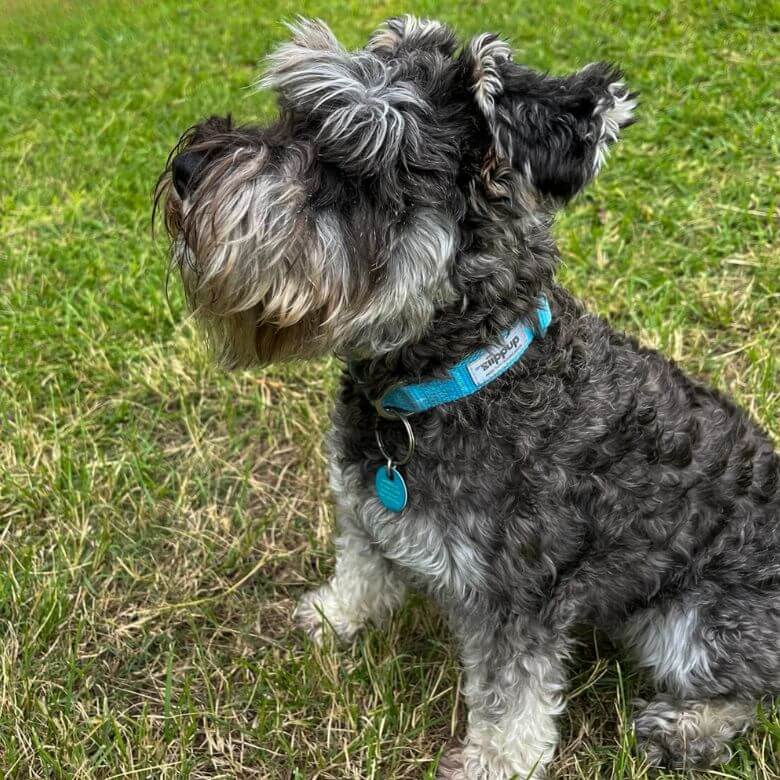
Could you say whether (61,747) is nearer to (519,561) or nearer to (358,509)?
(358,509)

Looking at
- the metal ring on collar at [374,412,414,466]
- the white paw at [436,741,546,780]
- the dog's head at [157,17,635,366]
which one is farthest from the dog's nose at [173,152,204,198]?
the white paw at [436,741,546,780]

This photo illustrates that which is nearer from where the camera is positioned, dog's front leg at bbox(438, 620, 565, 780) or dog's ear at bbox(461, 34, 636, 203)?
dog's ear at bbox(461, 34, 636, 203)

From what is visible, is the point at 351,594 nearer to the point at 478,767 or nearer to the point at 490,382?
the point at 478,767

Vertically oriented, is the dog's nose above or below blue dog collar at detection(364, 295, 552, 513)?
above

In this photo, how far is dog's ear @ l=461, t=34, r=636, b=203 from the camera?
2.32m

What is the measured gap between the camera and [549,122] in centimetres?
232

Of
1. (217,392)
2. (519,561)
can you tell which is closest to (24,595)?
(217,392)

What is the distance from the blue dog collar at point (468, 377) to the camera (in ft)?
8.80

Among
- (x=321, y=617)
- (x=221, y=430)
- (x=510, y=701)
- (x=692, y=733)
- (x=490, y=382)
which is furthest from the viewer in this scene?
(x=221, y=430)

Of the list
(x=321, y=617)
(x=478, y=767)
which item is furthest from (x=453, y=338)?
(x=478, y=767)

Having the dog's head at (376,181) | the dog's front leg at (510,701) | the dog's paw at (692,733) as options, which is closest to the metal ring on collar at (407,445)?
the dog's head at (376,181)

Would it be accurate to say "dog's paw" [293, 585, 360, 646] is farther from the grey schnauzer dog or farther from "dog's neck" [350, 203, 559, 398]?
"dog's neck" [350, 203, 559, 398]

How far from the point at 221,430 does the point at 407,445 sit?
1.92 meters

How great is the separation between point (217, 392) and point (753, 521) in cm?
277
